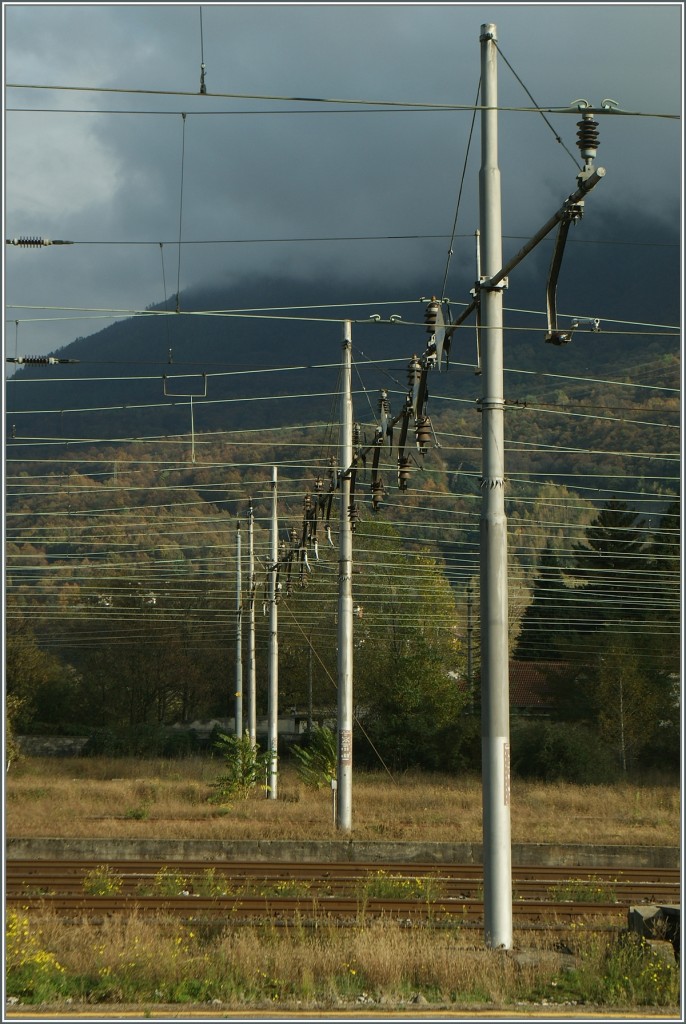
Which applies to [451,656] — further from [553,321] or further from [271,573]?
[553,321]

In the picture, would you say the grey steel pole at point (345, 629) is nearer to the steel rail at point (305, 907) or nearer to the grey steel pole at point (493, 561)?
the steel rail at point (305, 907)

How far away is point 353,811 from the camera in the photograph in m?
31.1

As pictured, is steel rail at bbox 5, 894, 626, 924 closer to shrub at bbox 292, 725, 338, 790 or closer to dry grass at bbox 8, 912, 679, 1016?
dry grass at bbox 8, 912, 679, 1016

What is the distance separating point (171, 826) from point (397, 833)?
5.92m

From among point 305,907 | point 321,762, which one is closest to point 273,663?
point 321,762

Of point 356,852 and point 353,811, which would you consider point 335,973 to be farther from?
point 353,811

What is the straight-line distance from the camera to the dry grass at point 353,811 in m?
26.6

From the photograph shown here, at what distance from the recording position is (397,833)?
26.0 m

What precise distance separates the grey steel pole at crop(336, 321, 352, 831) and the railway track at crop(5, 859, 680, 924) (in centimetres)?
391

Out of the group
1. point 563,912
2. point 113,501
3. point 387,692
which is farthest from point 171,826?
point 113,501

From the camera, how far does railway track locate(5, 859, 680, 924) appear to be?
54.5ft

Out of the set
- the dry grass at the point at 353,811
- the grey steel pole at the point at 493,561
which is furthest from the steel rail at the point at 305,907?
the dry grass at the point at 353,811

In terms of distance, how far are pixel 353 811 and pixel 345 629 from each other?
7.74 meters

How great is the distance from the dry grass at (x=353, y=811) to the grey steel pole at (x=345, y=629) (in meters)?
0.83
